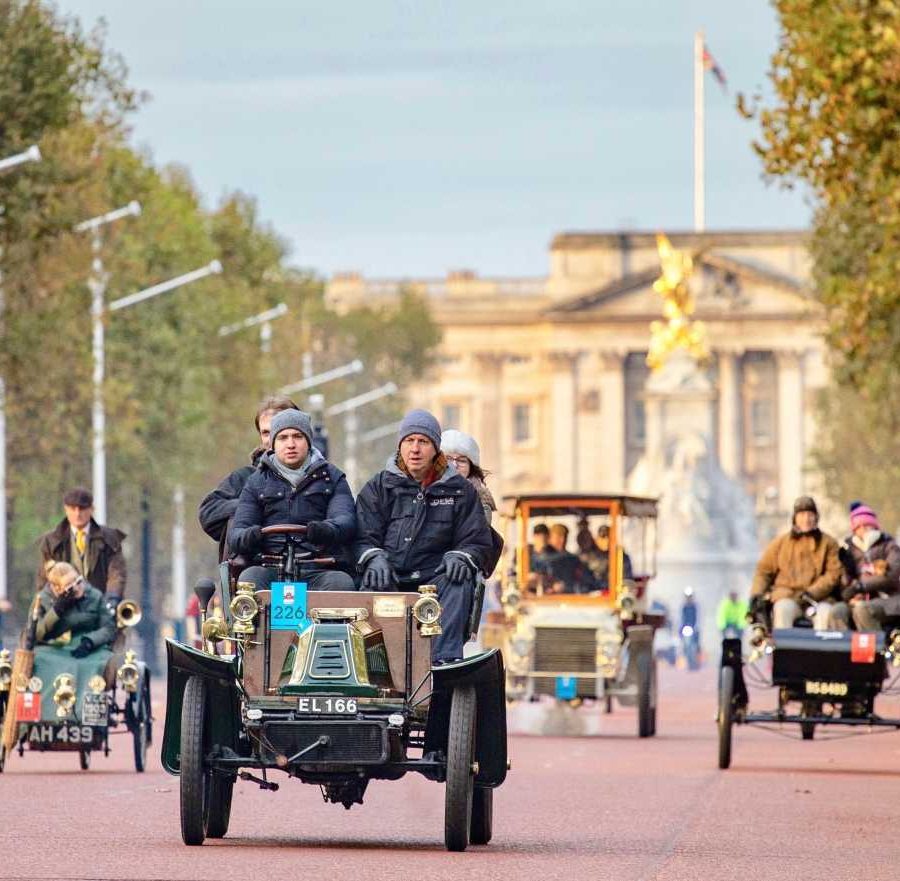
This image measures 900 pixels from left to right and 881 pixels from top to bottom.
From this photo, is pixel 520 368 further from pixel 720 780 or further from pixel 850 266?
pixel 720 780

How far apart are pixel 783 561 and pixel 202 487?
53.2 m

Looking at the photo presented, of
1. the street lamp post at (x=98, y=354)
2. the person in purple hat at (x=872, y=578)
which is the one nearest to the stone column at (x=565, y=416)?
the street lamp post at (x=98, y=354)

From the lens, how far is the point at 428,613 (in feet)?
51.9

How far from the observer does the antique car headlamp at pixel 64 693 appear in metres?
22.9

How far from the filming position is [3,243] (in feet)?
160

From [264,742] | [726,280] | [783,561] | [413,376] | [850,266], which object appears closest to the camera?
[264,742]

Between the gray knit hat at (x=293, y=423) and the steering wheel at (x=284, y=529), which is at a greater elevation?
the gray knit hat at (x=293, y=423)

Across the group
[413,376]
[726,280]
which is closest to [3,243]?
[413,376]

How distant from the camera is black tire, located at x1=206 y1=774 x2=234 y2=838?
16328mm

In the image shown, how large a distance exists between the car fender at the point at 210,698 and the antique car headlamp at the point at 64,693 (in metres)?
6.95

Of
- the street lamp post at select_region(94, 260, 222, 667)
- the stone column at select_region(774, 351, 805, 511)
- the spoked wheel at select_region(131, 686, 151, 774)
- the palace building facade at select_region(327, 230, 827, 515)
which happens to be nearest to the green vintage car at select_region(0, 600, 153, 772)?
the spoked wheel at select_region(131, 686, 151, 774)

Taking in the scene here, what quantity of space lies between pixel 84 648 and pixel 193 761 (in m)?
7.76

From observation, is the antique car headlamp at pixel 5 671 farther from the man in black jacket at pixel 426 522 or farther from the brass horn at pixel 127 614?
the man in black jacket at pixel 426 522

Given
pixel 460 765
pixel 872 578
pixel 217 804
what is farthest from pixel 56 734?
pixel 460 765
